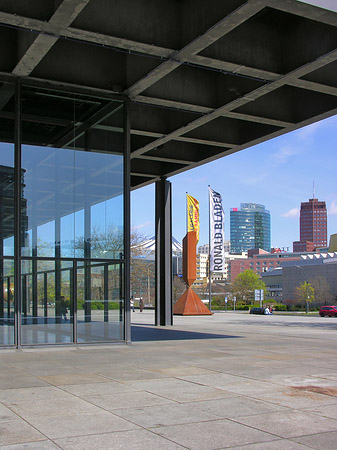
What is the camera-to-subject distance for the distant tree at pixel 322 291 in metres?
105

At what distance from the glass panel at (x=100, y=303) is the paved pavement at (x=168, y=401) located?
7.34 feet

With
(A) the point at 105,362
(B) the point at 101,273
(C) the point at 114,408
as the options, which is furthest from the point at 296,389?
(B) the point at 101,273

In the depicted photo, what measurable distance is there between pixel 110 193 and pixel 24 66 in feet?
14.1

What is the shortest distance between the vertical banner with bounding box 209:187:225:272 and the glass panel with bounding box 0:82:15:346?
116 feet

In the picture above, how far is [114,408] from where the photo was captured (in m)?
7.14

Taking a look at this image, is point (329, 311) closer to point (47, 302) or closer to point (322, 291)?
point (322, 291)

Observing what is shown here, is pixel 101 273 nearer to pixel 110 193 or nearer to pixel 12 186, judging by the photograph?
pixel 110 193

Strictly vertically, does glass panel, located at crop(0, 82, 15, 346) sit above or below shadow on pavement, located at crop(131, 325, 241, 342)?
above

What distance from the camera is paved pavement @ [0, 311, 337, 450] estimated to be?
224 inches

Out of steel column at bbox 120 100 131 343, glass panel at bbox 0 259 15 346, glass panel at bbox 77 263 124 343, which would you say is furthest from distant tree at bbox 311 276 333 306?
glass panel at bbox 0 259 15 346

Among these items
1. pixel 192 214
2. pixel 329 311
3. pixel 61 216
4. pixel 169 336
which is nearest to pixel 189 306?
pixel 192 214

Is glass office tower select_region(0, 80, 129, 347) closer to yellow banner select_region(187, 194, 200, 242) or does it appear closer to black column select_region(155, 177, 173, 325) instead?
black column select_region(155, 177, 173, 325)

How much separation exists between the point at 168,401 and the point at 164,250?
785 inches

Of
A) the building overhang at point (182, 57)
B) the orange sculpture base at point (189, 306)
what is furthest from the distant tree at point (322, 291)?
the building overhang at point (182, 57)
